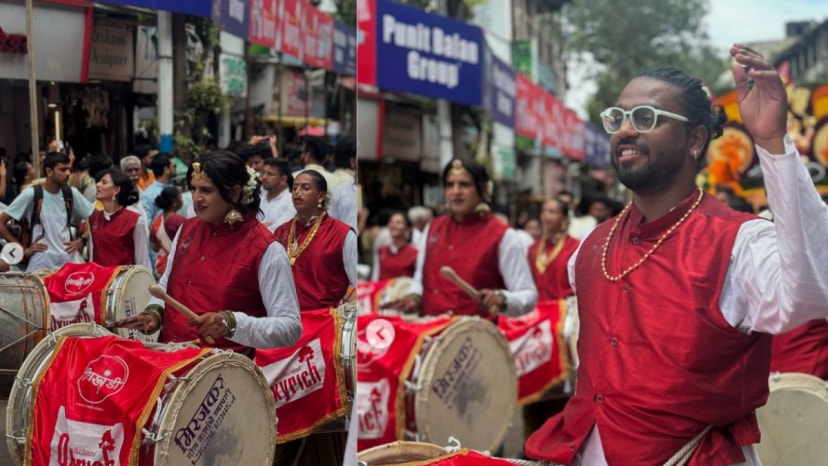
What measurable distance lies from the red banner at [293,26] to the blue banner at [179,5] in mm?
201

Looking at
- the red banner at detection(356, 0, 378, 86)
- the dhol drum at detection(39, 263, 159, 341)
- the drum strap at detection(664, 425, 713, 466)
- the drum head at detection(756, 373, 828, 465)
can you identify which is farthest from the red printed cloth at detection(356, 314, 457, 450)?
the dhol drum at detection(39, 263, 159, 341)

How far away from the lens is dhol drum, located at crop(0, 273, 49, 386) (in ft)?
8.43

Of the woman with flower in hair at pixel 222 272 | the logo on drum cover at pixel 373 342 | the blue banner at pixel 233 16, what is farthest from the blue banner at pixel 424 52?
the woman with flower in hair at pixel 222 272

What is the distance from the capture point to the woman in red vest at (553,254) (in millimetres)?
8781

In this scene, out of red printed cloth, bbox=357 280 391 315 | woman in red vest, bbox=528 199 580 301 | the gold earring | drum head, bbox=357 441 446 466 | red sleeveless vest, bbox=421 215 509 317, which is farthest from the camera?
woman in red vest, bbox=528 199 580 301

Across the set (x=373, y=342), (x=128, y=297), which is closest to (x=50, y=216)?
(x=128, y=297)

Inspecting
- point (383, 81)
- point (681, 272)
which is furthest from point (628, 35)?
point (681, 272)

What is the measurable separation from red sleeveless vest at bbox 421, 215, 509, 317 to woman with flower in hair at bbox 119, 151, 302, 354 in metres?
3.40

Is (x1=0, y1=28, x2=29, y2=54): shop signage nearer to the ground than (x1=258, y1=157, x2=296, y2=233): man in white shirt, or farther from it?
farther from it

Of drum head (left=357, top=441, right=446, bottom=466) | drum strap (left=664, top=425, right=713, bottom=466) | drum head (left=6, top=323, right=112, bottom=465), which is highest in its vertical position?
drum head (left=6, top=323, right=112, bottom=465)

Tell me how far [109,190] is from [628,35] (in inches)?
128

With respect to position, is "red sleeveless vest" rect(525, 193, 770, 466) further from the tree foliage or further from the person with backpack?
the tree foliage

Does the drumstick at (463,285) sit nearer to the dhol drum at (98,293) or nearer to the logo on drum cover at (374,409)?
the logo on drum cover at (374,409)

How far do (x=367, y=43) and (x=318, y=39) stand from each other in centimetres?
287
